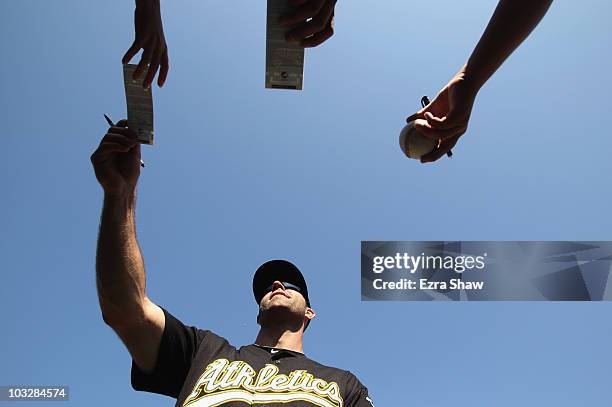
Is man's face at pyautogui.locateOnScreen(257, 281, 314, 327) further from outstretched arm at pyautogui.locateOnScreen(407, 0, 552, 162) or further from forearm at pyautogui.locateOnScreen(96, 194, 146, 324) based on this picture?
outstretched arm at pyautogui.locateOnScreen(407, 0, 552, 162)

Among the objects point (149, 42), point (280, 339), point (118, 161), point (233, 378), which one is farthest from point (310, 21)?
point (280, 339)

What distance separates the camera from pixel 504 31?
130 cm

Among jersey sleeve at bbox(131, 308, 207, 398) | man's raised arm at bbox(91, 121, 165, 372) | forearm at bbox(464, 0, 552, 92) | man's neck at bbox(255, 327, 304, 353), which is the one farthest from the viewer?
man's neck at bbox(255, 327, 304, 353)

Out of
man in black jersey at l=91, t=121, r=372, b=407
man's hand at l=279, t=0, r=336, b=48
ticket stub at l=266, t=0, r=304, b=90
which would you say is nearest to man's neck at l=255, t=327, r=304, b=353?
man in black jersey at l=91, t=121, r=372, b=407

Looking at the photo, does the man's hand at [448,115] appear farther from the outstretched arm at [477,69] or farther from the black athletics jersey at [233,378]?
the black athletics jersey at [233,378]

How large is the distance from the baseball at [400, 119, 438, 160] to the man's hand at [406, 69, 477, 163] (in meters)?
0.03

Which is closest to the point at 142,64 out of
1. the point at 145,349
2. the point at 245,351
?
the point at 145,349

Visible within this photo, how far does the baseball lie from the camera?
1653 millimetres

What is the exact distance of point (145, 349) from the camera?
2.87 metres

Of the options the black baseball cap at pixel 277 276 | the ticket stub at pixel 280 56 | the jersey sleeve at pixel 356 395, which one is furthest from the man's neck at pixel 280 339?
the ticket stub at pixel 280 56

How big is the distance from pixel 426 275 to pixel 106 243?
585 centimetres

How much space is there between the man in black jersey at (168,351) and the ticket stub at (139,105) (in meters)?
0.12

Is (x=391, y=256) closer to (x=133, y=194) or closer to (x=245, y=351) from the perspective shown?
(x=245, y=351)

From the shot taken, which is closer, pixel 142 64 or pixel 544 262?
pixel 142 64
